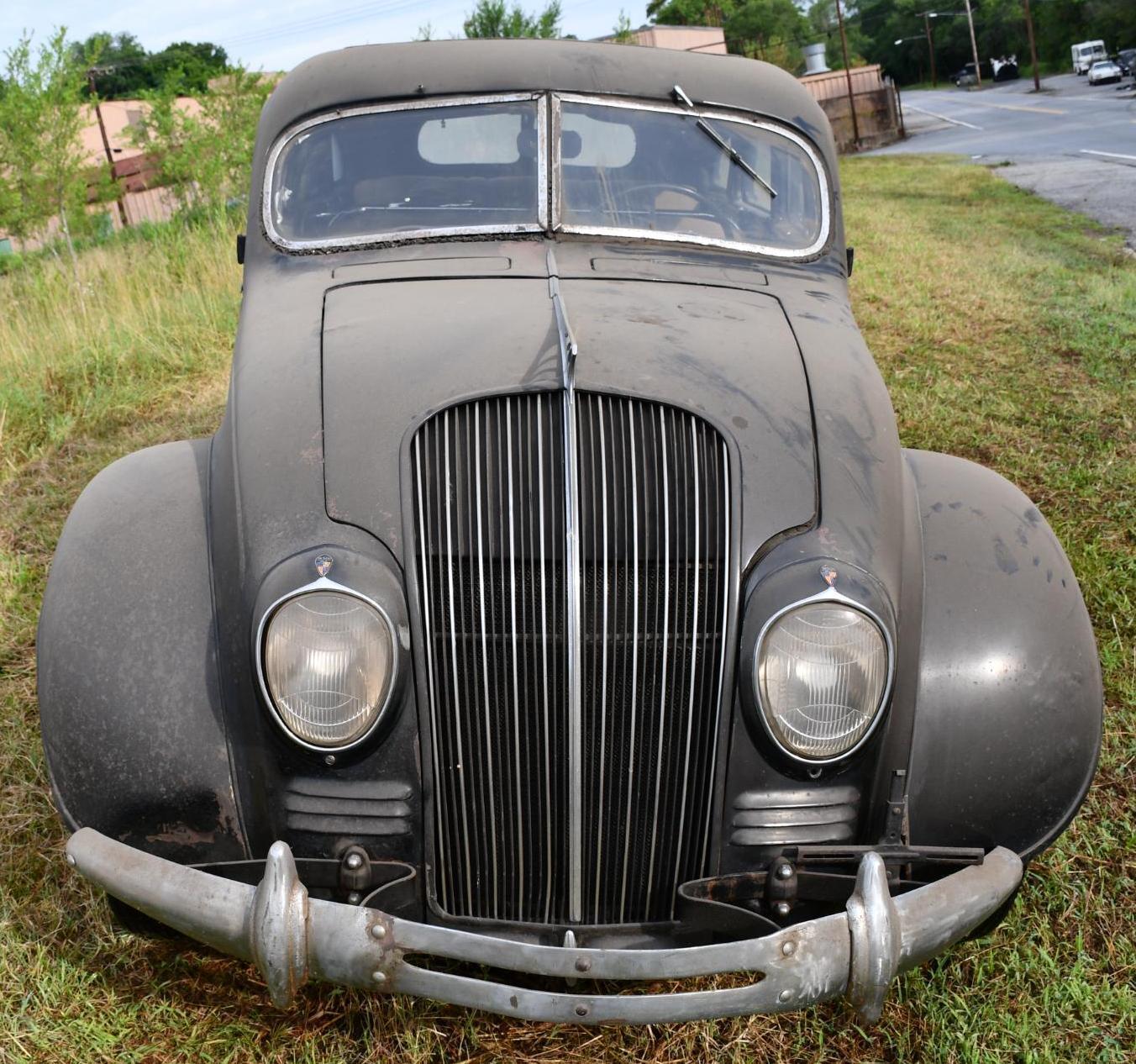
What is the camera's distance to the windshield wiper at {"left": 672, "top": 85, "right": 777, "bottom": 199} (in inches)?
140

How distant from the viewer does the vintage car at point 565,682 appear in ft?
7.02

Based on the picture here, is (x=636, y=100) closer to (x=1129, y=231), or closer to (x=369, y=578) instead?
(x=369, y=578)

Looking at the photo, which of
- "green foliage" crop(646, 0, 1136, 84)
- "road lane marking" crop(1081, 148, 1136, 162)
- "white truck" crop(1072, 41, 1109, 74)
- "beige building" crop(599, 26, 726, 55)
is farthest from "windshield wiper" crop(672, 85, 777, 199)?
"white truck" crop(1072, 41, 1109, 74)

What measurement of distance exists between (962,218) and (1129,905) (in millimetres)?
11925

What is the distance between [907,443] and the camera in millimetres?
5531

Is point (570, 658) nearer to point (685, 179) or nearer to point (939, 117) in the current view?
point (685, 179)

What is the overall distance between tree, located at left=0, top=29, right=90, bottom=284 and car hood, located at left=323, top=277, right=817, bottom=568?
9.59m

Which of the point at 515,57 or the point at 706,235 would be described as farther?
the point at 515,57

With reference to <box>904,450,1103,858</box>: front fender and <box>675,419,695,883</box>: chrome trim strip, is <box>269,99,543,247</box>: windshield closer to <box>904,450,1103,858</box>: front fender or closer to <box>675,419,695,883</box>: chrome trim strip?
<box>675,419,695,883</box>: chrome trim strip

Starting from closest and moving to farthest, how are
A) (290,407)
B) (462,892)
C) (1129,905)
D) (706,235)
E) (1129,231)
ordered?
(462,892) → (290,407) → (1129,905) → (706,235) → (1129,231)

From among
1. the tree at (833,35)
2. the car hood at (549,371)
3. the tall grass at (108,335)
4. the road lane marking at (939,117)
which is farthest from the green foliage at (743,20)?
the car hood at (549,371)

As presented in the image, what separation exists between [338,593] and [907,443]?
393 centimetres

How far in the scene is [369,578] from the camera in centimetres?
223

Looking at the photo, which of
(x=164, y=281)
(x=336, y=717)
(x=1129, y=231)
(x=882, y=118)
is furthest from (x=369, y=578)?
(x=882, y=118)
